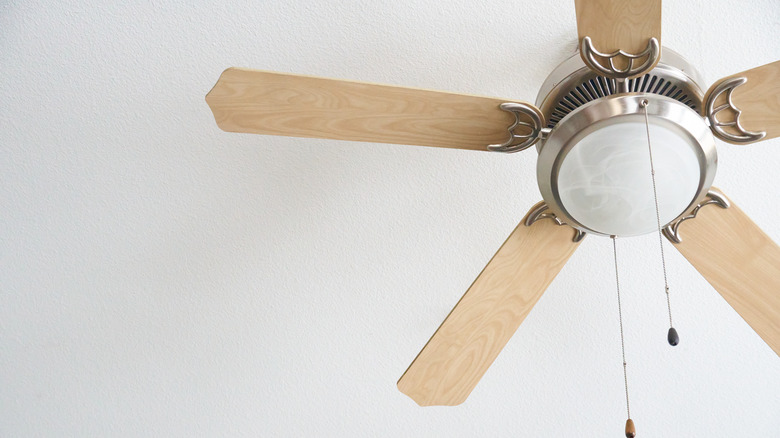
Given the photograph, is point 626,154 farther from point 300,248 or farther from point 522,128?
point 300,248

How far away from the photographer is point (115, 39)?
109 centimetres

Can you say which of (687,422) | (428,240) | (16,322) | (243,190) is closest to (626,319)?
(687,422)

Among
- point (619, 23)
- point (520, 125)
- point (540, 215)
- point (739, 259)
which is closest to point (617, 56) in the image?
point (619, 23)

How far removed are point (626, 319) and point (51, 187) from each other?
1278mm

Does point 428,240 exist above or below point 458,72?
A: below

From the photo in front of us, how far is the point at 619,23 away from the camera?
73 centimetres

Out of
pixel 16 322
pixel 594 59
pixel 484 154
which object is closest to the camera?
pixel 594 59

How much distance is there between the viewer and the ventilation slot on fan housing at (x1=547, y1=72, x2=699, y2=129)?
34.9 inches

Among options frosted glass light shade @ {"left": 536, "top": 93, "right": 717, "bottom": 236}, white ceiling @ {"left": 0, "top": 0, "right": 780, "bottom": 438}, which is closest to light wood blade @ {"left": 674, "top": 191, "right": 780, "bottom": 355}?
frosted glass light shade @ {"left": 536, "top": 93, "right": 717, "bottom": 236}

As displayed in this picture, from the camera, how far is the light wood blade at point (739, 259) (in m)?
0.92

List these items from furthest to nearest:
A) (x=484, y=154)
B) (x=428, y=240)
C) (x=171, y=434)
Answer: (x=171, y=434) → (x=428, y=240) → (x=484, y=154)

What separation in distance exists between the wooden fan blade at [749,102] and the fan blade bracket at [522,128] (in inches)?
9.0

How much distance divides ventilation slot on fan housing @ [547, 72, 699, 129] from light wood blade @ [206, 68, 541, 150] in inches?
4.7

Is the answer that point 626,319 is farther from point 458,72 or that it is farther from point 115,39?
point 115,39
